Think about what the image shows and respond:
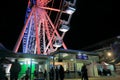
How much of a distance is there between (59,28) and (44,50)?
374cm

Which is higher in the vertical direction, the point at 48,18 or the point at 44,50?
the point at 48,18

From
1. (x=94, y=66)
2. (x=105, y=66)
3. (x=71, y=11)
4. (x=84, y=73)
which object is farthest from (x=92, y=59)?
(x=84, y=73)

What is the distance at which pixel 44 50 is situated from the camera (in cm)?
2428

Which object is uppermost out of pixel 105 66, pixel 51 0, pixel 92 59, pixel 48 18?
pixel 51 0

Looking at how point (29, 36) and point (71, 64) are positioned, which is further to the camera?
point (71, 64)

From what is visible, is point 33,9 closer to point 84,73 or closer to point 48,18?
point 48,18

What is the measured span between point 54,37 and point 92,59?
6362 millimetres

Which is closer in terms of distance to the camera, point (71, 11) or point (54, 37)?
point (71, 11)

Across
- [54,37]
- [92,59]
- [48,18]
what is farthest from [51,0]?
[92,59]

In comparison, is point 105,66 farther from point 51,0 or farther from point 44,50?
point 51,0

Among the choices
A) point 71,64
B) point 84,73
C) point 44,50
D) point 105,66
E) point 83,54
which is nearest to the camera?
point 84,73

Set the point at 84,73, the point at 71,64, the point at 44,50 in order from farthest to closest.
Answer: the point at 71,64
the point at 44,50
the point at 84,73

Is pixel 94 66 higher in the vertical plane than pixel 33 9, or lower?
lower

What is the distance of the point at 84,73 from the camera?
12.8m
